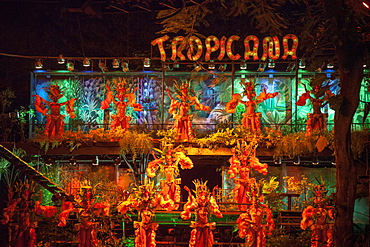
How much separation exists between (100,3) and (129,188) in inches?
228

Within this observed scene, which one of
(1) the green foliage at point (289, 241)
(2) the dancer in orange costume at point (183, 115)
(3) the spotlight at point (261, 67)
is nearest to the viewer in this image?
(1) the green foliage at point (289, 241)

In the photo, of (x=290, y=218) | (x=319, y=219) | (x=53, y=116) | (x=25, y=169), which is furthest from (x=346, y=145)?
(x=53, y=116)

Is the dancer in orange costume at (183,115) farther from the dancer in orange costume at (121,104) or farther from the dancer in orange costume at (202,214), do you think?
the dancer in orange costume at (202,214)

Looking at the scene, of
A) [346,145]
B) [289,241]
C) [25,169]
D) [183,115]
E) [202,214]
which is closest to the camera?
[346,145]

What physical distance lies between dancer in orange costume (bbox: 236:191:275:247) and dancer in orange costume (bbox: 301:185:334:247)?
79 cm

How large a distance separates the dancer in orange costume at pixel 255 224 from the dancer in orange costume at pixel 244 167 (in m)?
1.38

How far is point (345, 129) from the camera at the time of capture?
8453mm

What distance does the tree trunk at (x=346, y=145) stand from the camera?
832 centimetres

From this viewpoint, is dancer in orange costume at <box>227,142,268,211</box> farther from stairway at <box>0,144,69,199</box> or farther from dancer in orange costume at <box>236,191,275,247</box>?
stairway at <box>0,144,69,199</box>

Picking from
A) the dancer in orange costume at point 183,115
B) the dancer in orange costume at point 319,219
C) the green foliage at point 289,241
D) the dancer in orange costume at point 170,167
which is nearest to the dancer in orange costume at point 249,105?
the dancer in orange costume at point 183,115

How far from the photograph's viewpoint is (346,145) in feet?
27.7

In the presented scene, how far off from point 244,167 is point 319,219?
2126 mm

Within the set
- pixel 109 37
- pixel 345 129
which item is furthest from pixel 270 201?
pixel 109 37

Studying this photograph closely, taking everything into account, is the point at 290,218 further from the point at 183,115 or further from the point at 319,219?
the point at 183,115
